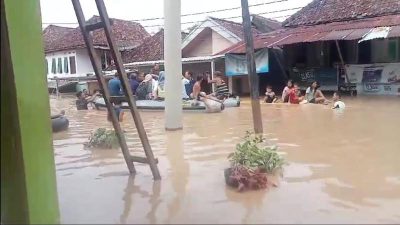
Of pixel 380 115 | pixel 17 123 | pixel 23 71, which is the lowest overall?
pixel 380 115

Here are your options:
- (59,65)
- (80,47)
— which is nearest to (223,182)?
(80,47)

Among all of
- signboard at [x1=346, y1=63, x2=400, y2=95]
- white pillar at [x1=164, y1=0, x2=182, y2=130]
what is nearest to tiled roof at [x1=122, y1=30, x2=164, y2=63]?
signboard at [x1=346, y1=63, x2=400, y2=95]

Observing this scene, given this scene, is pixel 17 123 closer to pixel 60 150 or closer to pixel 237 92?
pixel 60 150

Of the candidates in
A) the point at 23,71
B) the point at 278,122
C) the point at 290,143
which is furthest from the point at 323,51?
the point at 23,71

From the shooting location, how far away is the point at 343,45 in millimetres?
22484

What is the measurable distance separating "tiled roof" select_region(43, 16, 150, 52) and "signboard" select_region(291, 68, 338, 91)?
14828mm

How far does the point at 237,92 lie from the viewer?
2555cm

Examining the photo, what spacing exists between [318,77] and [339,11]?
338cm

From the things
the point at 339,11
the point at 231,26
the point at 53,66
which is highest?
the point at 339,11

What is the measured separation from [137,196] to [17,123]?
207cm

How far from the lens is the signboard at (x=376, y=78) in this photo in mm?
19706

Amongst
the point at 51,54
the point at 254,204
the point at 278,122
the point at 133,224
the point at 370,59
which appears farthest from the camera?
the point at 51,54

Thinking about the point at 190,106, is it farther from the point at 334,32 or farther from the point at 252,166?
the point at 252,166

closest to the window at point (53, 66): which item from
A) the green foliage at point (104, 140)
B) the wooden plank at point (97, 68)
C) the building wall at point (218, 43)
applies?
the building wall at point (218, 43)
